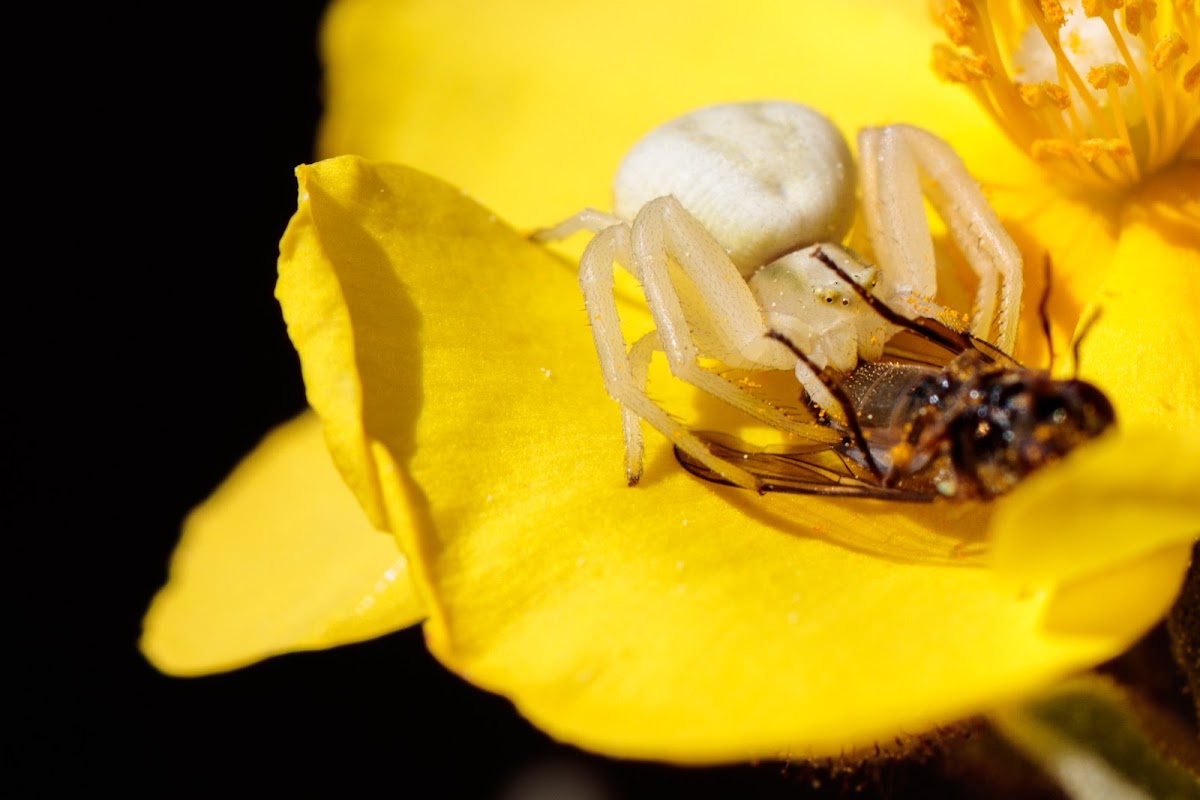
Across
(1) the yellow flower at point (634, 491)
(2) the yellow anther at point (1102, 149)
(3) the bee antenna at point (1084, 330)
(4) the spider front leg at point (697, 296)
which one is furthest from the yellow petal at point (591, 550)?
(2) the yellow anther at point (1102, 149)

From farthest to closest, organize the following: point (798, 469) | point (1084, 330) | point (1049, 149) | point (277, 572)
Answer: point (277, 572), point (1049, 149), point (1084, 330), point (798, 469)

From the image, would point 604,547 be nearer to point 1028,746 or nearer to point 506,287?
point 506,287

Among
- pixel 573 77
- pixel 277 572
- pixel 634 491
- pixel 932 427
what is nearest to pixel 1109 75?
pixel 932 427

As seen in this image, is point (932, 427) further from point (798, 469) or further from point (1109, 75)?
point (1109, 75)

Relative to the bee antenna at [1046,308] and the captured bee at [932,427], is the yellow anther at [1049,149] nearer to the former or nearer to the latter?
the bee antenna at [1046,308]

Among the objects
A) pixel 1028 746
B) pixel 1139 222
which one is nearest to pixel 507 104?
pixel 1139 222
